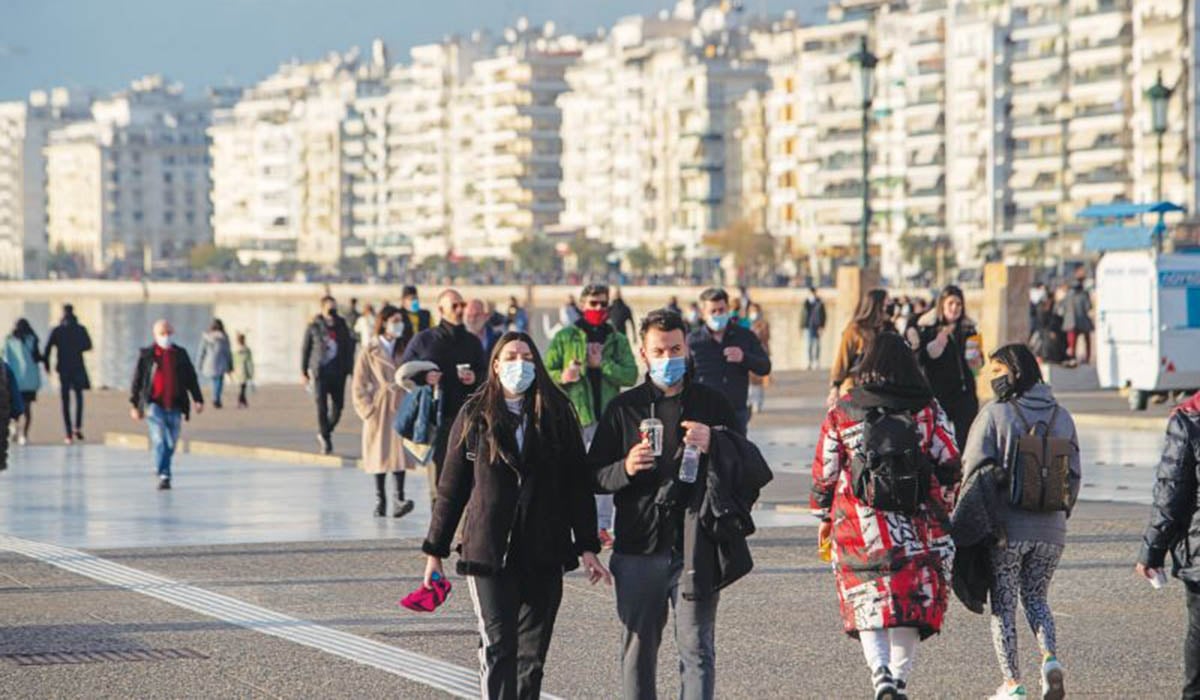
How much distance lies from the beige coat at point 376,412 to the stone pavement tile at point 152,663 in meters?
4.50

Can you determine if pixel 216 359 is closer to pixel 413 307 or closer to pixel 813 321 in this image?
pixel 813 321

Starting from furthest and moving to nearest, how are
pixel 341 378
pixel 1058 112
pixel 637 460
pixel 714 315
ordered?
1. pixel 1058 112
2. pixel 341 378
3. pixel 714 315
4. pixel 637 460

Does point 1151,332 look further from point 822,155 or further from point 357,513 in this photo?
point 822,155

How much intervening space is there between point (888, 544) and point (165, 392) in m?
12.7

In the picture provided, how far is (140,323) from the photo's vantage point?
158 m

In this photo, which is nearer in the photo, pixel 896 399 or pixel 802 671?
pixel 896 399

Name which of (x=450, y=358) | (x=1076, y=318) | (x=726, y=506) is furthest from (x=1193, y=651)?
(x=1076, y=318)

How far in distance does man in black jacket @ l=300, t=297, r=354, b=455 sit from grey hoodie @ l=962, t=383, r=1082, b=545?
15159mm

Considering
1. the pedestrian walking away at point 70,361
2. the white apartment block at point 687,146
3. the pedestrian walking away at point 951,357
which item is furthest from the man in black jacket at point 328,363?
the white apartment block at point 687,146

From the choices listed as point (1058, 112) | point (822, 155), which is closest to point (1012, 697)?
point (1058, 112)

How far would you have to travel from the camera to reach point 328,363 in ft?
82.2

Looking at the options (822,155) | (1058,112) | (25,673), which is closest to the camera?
(25,673)

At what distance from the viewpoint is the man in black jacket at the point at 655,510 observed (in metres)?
8.47

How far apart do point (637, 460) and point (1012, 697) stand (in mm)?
1992
